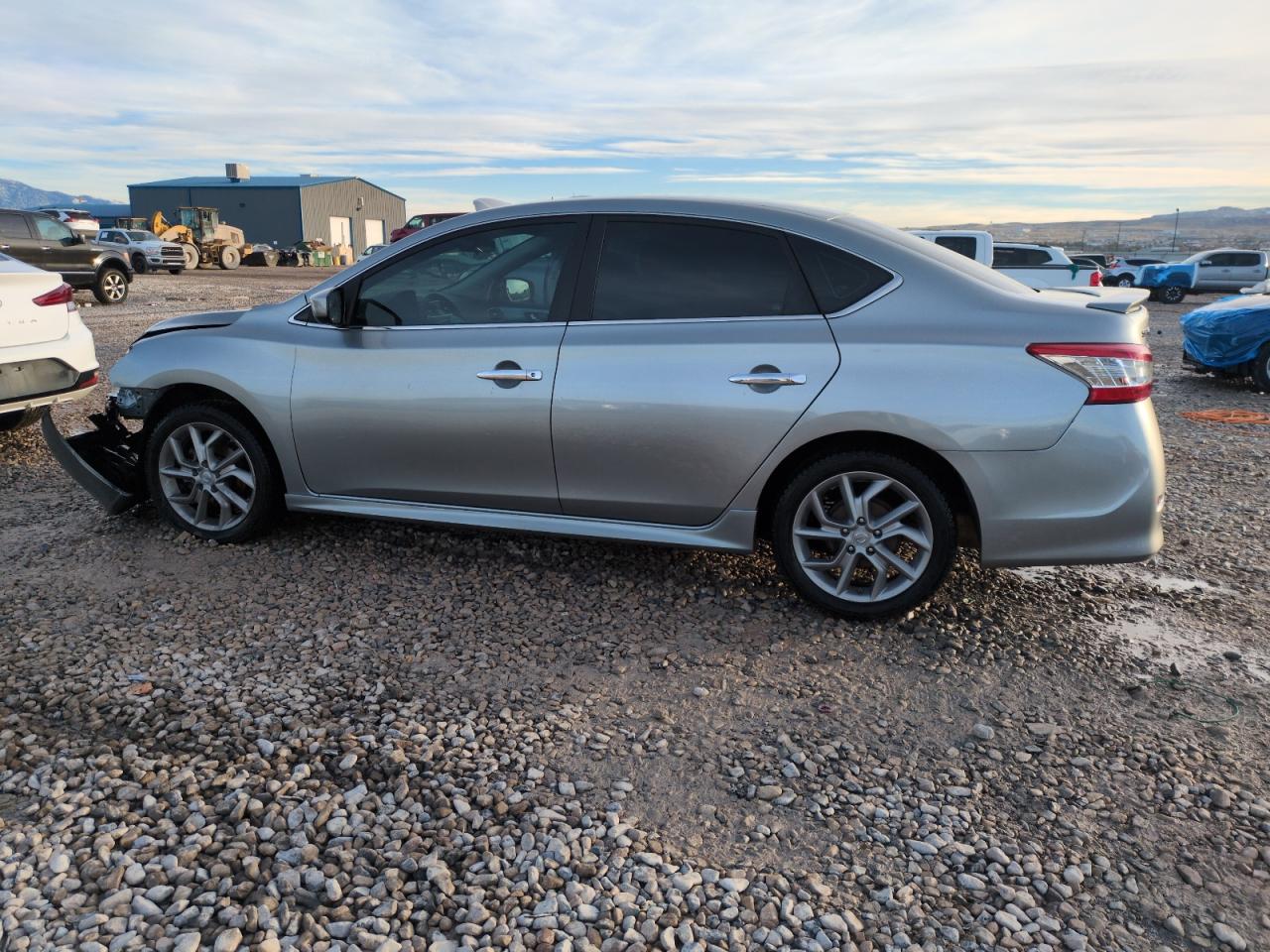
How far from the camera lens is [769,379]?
381 centimetres

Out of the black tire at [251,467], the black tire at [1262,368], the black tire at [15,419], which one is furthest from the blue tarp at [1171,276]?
the black tire at [251,467]

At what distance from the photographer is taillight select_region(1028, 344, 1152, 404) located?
3.56 metres

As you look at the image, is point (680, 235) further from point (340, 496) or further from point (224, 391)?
point (224, 391)

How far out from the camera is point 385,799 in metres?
2.79

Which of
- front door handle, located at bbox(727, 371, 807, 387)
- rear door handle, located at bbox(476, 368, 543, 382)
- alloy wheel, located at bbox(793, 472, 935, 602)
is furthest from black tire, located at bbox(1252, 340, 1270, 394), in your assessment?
rear door handle, located at bbox(476, 368, 543, 382)

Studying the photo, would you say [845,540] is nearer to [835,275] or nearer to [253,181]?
[835,275]

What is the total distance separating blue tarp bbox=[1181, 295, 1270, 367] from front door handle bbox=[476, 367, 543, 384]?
1017 cm

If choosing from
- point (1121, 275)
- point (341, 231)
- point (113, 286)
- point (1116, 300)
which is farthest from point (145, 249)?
point (341, 231)

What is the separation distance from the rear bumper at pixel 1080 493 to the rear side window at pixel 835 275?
757 mm

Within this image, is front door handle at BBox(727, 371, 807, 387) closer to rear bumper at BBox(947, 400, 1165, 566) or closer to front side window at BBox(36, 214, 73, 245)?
rear bumper at BBox(947, 400, 1165, 566)

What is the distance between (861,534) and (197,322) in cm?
356

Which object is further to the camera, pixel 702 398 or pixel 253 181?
pixel 253 181

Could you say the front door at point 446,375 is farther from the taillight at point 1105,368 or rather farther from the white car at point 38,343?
the white car at point 38,343

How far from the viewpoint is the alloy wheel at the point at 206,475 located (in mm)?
4770
